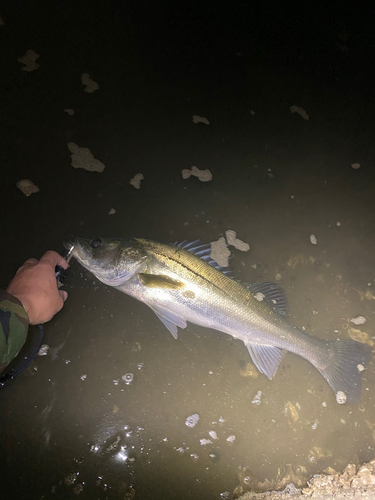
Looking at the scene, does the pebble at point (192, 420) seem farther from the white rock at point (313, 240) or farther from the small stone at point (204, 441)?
the white rock at point (313, 240)

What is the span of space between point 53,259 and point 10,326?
55cm

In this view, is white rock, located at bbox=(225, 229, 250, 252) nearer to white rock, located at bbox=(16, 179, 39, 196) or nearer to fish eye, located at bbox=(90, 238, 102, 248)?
fish eye, located at bbox=(90, 238, 102, 248)

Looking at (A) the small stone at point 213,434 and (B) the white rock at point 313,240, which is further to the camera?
(B) the white rock at point 313,240

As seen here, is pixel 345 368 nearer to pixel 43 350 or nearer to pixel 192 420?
pixel 192 420

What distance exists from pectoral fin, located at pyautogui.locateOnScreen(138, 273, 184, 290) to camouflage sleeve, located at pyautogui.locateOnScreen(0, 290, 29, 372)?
32.0 inches

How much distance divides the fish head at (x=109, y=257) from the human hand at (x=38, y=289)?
0.68 ft

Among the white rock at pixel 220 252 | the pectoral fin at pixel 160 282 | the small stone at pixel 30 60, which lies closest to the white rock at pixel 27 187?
the small stone at pixel 30 60

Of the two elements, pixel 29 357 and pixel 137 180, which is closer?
pixel 29 357

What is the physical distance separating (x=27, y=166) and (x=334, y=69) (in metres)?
3.25

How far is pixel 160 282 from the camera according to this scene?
2.35 meters

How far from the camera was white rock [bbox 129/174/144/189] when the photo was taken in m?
2.78

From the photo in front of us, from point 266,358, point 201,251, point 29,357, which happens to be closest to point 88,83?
point 201,251

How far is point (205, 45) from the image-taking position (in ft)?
10.4

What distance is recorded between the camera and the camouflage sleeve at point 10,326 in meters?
1.91
